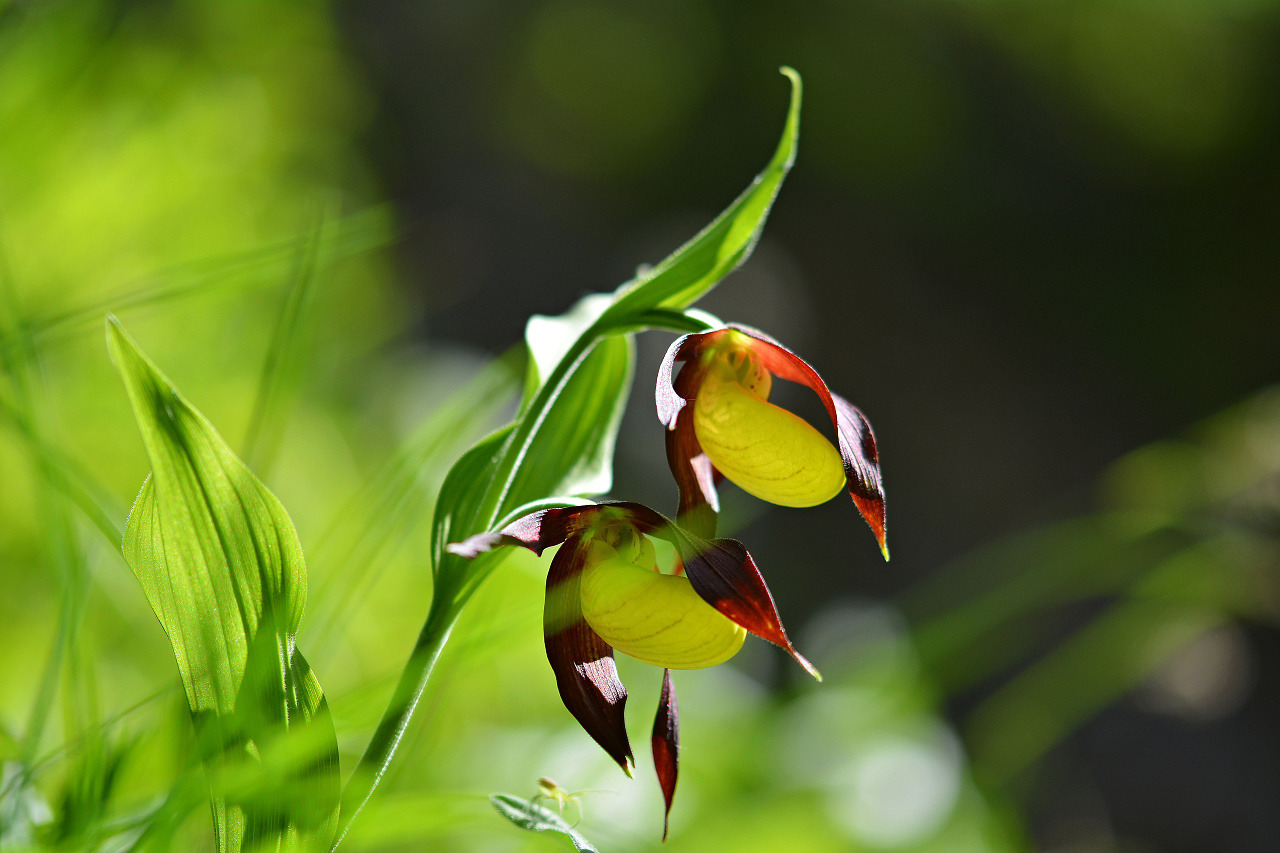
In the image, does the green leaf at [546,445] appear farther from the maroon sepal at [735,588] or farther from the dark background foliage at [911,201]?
the dark background foliage at [911,201]

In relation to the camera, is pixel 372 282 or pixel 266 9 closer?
pixel 266 9

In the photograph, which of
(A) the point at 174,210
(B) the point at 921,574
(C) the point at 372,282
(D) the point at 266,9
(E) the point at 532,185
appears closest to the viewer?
(A) the point at 174,210

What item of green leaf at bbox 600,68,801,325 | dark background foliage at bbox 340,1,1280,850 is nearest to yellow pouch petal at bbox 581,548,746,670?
green leaf at bbox 600,68,801,325

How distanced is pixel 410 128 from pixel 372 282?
2020mm

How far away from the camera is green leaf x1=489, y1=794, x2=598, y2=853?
0.25 meters

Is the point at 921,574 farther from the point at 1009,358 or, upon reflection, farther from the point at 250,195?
the point at 250,195

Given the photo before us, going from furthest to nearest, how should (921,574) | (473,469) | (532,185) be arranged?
(532,185), (921,574), (473,469)

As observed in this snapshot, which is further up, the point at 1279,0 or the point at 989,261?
the point at 1279,0

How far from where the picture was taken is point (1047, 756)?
74.4 inches

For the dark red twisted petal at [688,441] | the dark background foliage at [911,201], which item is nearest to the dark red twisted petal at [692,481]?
the dark red twisted petal at [688,441]

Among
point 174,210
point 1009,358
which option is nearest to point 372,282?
point 174,210

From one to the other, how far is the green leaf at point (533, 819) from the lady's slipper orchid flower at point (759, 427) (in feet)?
0.40

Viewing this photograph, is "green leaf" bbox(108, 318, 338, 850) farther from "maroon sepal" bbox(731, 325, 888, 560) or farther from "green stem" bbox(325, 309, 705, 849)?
"maroon sepal" bbox(731, 325, 888, 560)

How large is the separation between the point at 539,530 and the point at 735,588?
66 millimetres
